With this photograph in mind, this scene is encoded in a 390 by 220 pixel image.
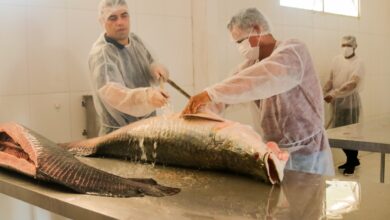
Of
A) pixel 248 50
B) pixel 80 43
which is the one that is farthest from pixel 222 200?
pixel 80 43

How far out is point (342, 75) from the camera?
2.21m

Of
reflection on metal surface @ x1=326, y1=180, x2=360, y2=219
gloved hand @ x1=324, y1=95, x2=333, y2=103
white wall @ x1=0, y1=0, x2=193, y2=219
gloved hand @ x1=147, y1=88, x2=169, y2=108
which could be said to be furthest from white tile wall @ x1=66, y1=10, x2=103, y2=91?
reflection on metal surface @ x1=326, y1=180, x2=360, y2=219

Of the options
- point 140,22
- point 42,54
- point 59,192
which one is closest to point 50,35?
point 42,54

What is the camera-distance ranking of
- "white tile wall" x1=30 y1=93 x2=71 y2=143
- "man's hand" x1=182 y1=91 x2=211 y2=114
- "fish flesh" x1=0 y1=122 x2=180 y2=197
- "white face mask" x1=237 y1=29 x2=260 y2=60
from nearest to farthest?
"fish flesh" x1=0 y1=122 x2=180 y2=197, "man's hand" x1=182 y1=91 x2=211 y2=114, "white face mask" x1=237 y1=29 x2=260 y2=60, "white tile wall" x1=30 y1=93 x2=71 y2=143

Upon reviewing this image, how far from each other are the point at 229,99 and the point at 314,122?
33 cm

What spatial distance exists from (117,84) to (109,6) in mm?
337

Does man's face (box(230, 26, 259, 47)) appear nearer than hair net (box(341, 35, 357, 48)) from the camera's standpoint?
Yes

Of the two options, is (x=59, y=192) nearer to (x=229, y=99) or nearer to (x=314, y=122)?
(x=229, y=99)

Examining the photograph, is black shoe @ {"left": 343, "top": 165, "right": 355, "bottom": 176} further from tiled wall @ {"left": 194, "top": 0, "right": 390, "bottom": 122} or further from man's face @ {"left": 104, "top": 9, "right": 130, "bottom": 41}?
man's face @ {"left": 104, "top": 9, "right": 130, "bottom": 41}

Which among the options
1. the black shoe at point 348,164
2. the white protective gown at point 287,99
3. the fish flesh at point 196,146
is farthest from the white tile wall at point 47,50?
the black shoe at point 348,164

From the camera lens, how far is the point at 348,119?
7.73ft

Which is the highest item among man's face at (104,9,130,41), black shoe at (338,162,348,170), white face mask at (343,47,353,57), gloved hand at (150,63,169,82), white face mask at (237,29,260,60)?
man's face at (104,9,130,41)

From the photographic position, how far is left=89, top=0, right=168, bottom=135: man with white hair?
6.18 feet

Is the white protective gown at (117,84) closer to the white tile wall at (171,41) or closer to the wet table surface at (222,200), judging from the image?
the white tile wall at (171,41)
